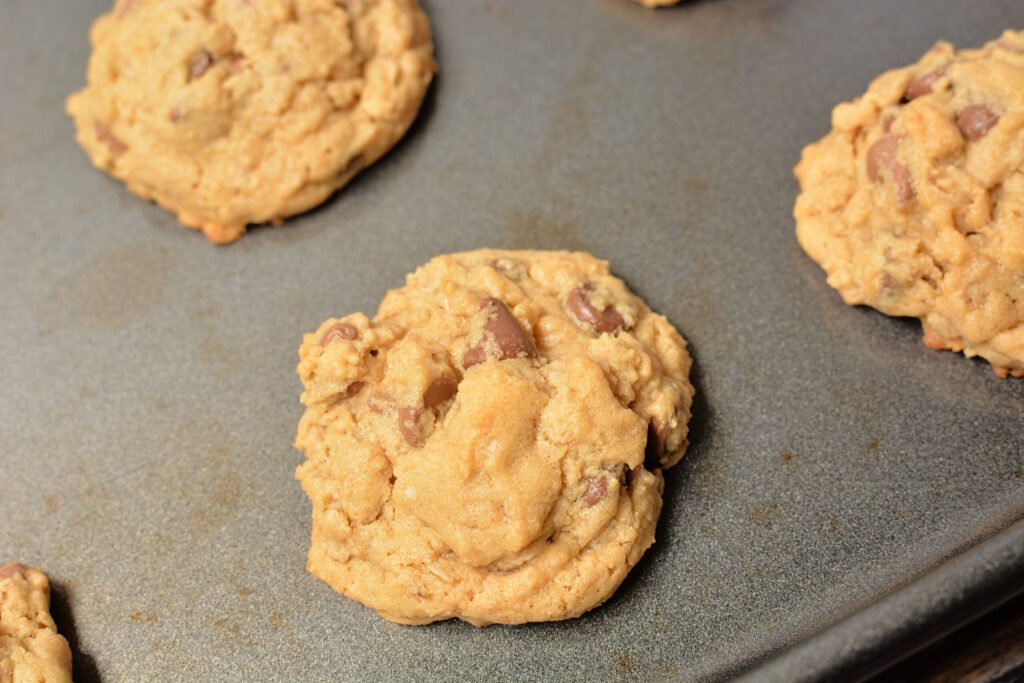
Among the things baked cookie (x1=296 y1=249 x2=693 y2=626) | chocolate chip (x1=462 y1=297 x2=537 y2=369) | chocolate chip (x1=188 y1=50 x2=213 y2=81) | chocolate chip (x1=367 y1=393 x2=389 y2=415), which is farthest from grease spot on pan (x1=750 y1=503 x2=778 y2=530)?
chocolate chip (x1=188 y1=50 x2=213 y2=81)

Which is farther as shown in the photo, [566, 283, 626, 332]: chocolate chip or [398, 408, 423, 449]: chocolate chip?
[566, 283, 626, 332]: chocolate chip

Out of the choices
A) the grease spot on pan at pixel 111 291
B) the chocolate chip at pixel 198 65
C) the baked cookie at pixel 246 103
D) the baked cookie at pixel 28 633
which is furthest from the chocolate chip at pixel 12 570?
the chocolate chip at pixel 198 65

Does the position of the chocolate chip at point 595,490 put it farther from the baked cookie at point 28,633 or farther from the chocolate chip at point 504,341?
the baked cookie at point 28,633

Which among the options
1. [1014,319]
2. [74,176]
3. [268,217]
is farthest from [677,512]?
[74,176]

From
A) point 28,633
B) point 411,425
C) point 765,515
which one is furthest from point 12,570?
point 765,515

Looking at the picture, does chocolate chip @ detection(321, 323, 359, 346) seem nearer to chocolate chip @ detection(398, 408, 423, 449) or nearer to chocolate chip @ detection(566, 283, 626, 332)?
chocolate chip @ detection(398, 408, 423, 449)

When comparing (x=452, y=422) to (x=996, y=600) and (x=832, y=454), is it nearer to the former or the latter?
(x=832, y=454)
